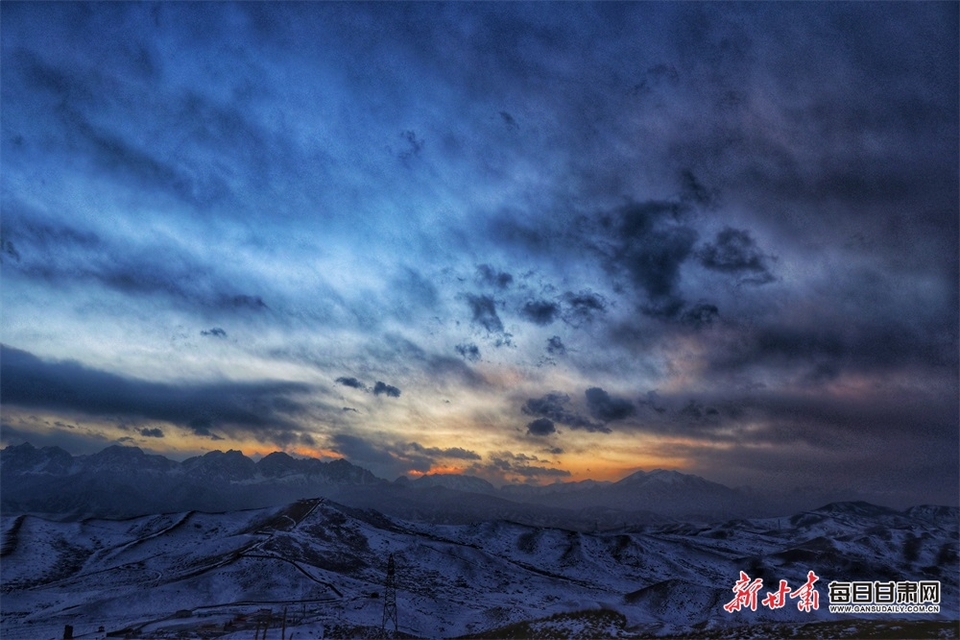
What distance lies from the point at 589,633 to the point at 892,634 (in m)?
34.6

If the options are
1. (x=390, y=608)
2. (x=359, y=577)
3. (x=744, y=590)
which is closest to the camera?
(x=744, y=590)

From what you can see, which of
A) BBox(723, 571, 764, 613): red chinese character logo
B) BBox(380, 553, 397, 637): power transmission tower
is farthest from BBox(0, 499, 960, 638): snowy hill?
BBox(723, 571, 764, 613): red chinese character logo

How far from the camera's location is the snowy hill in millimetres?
82375

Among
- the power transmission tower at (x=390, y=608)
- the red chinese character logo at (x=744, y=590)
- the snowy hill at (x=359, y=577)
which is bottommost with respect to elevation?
the snowy hill at (x=359, y=577)

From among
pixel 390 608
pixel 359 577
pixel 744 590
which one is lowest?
pixel 359 577

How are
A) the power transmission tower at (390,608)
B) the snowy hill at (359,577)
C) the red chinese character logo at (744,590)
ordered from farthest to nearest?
the snowy hill at (359,577)
the power transmission tower at (390,608)
the red chinese character logo at (744,590)

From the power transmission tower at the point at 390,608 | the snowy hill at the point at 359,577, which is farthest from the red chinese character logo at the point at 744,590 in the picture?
the power transmission tower at the point at 390,608

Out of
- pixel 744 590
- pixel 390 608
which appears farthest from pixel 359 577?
pixel 744 590

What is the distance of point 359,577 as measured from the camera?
12275 centimetres

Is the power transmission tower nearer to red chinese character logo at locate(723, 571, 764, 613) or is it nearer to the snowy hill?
the snowy hill

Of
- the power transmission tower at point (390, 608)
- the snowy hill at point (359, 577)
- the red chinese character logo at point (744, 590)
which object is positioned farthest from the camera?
the snowy hill at point (359, 577)

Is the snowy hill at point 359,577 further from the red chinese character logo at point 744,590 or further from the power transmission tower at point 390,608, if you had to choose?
the red chinese character logo at point 744,590

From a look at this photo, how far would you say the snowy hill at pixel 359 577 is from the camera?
82375 millimetres

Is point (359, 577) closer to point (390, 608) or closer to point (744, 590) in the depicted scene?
point (390, 608)
